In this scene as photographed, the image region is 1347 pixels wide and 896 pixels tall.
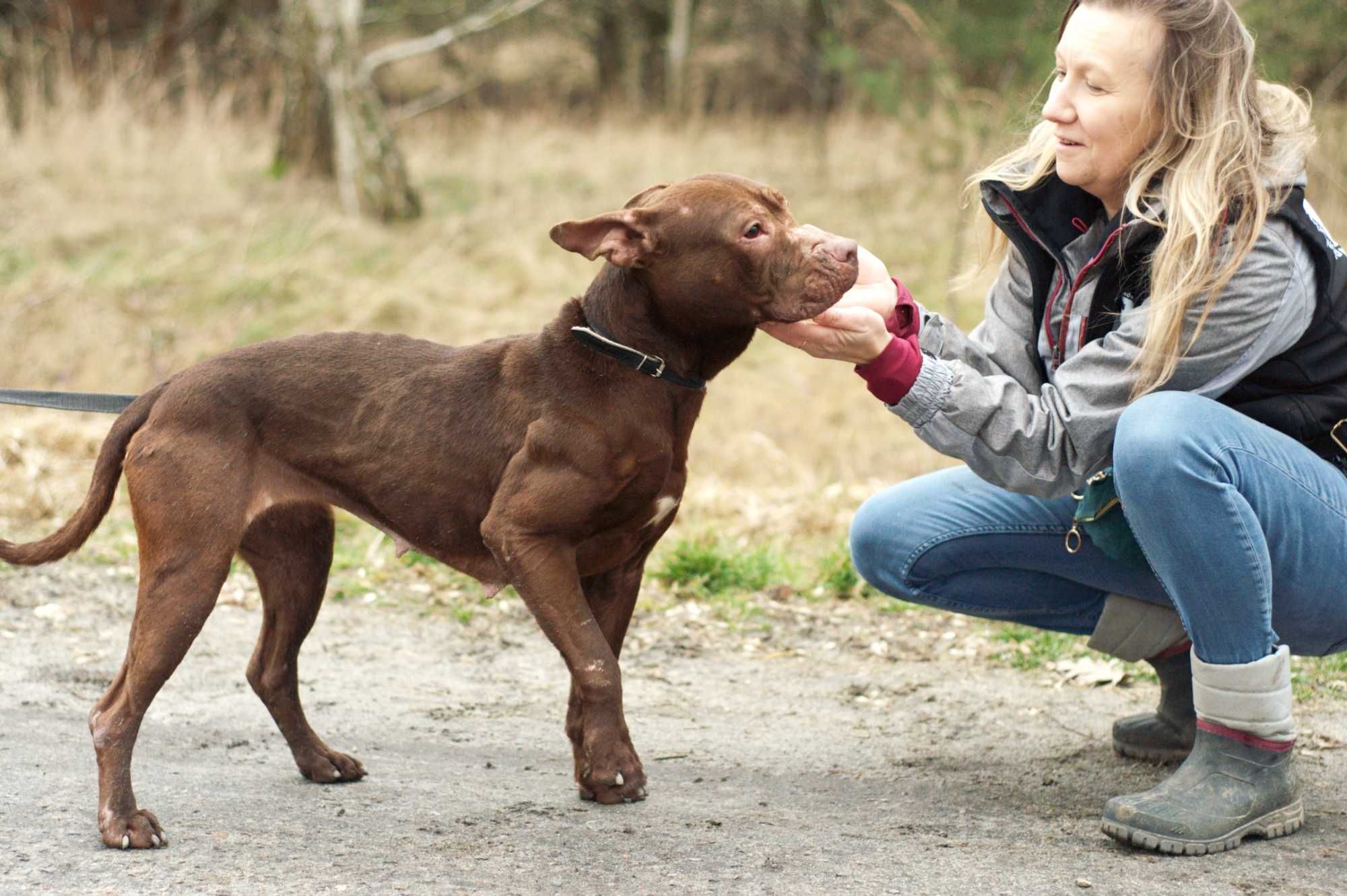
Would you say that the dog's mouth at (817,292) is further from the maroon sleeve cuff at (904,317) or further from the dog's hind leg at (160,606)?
the dog's hind leg at (160,606)

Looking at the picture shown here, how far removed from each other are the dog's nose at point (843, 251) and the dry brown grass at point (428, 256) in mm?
3012

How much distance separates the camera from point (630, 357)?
314cm

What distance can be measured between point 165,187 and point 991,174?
1022 centimetres

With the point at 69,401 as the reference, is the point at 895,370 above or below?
above

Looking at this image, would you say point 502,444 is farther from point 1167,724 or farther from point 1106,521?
point 1167,724

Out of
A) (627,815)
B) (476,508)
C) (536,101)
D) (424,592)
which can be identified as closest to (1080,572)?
(627,815)

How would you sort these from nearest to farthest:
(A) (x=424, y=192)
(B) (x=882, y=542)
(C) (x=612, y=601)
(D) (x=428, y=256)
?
(C) (x=612, y=601) < (B) (x=882, y=542) < (D) (x=428, y=256) < (A) (x=424, y=192)

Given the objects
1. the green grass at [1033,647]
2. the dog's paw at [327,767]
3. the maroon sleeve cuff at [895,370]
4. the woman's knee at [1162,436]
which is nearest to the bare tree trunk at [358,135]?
the green grass at [1033,647]

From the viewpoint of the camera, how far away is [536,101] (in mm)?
18938

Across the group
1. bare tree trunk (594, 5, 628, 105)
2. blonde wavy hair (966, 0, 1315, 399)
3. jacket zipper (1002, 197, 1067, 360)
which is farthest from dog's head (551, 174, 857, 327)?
bare tree trunk (594, 5, 628, 105)

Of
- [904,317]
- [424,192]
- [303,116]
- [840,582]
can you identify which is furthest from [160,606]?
[424,192]

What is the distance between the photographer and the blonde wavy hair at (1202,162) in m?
2.99

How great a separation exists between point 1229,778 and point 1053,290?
1248mm

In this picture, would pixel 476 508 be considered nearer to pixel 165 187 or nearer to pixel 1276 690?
pixel 1276 690
